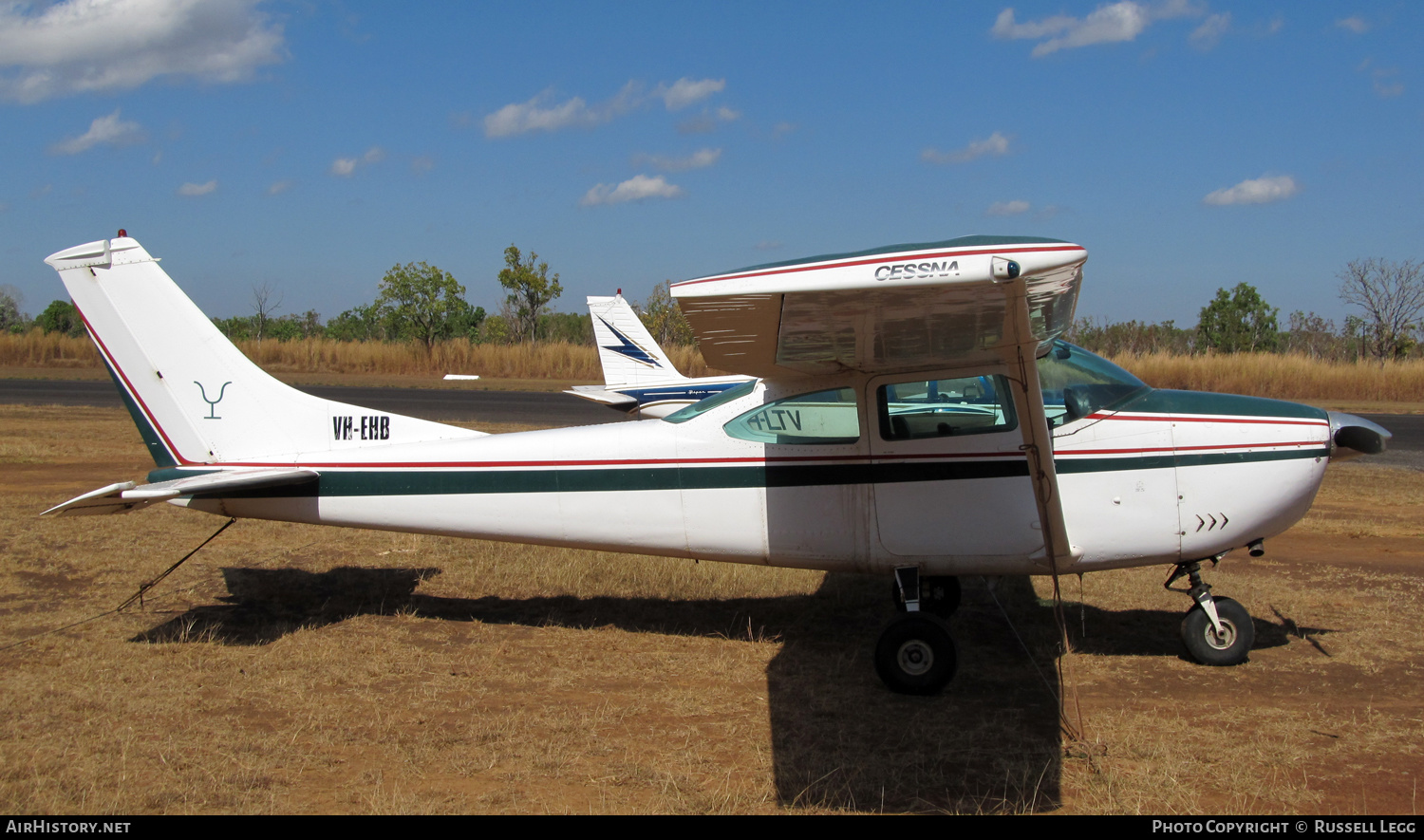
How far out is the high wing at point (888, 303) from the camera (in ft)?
10.6

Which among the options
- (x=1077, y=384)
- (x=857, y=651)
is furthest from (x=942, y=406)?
(x=857, y=651)

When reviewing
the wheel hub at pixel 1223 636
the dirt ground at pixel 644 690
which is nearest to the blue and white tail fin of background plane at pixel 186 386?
the dirt ground at pixel 644 690

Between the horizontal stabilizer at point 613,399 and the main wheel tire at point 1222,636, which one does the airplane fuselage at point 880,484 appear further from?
the horizontal stabilizer at point 613,399

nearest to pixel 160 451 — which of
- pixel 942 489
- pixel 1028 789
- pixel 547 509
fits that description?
pixel 547 509

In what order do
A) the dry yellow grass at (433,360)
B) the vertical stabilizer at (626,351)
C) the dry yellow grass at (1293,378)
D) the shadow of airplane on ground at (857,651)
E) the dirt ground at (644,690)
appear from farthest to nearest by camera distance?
the dry yellow grass at (433,360)
the dry yellow grass at (1293,378)
the vertical stabilizer at (626,351)
the shadow of airplane on ground at (857,651)
the dirt ground at (644,690)

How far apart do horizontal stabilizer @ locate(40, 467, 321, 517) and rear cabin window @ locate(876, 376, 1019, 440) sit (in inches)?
149

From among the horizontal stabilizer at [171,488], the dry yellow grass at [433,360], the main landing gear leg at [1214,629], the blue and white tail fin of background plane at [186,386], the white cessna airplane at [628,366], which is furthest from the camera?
the dry yellow grass at [433,360]

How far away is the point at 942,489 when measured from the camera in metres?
5.38

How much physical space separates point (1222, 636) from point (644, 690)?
3587mm

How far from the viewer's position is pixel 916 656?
5.31 m

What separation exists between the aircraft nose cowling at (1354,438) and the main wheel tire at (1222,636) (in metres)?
1.11

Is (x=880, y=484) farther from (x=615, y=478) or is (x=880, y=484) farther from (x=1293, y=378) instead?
(x=1293, y=378)

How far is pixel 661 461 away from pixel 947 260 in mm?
2946

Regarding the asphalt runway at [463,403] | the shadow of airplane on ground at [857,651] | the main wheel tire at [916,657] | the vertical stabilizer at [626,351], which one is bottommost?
the shadow of airplane on ground at [857,651]
